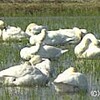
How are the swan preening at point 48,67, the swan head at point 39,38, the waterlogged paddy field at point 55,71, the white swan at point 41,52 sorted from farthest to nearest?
the swan head at point 39,38, the white swan at point 41,52, the swan preening at point 48,67, the waterlogged paddy field at point 55,71

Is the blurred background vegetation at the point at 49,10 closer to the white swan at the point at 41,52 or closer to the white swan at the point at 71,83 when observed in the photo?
the white swan at the point at 41,52

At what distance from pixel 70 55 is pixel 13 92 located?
5181 mm

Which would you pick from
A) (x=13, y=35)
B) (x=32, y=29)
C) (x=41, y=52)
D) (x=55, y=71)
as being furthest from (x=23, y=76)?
(x=32, y=29)

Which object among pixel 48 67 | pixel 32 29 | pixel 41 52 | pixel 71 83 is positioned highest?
pixel 32 29

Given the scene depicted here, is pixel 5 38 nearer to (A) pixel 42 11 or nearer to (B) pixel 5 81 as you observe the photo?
(B) pixel 5 81

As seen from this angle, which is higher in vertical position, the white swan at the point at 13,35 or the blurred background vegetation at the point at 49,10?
the blurred background vegetation at the point at 49,10

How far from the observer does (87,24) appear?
81.6ft

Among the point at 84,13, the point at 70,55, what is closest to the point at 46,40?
the point at 70,55

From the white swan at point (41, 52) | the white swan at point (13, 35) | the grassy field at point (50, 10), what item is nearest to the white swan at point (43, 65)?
the white swan at point (41, 52)

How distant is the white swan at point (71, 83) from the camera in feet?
33.6

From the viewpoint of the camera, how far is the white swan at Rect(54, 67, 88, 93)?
1023 centimetres

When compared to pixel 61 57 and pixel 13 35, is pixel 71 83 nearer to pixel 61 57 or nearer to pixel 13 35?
pixel 61 57

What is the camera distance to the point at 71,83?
→ 403 inches

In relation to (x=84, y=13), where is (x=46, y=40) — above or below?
below
